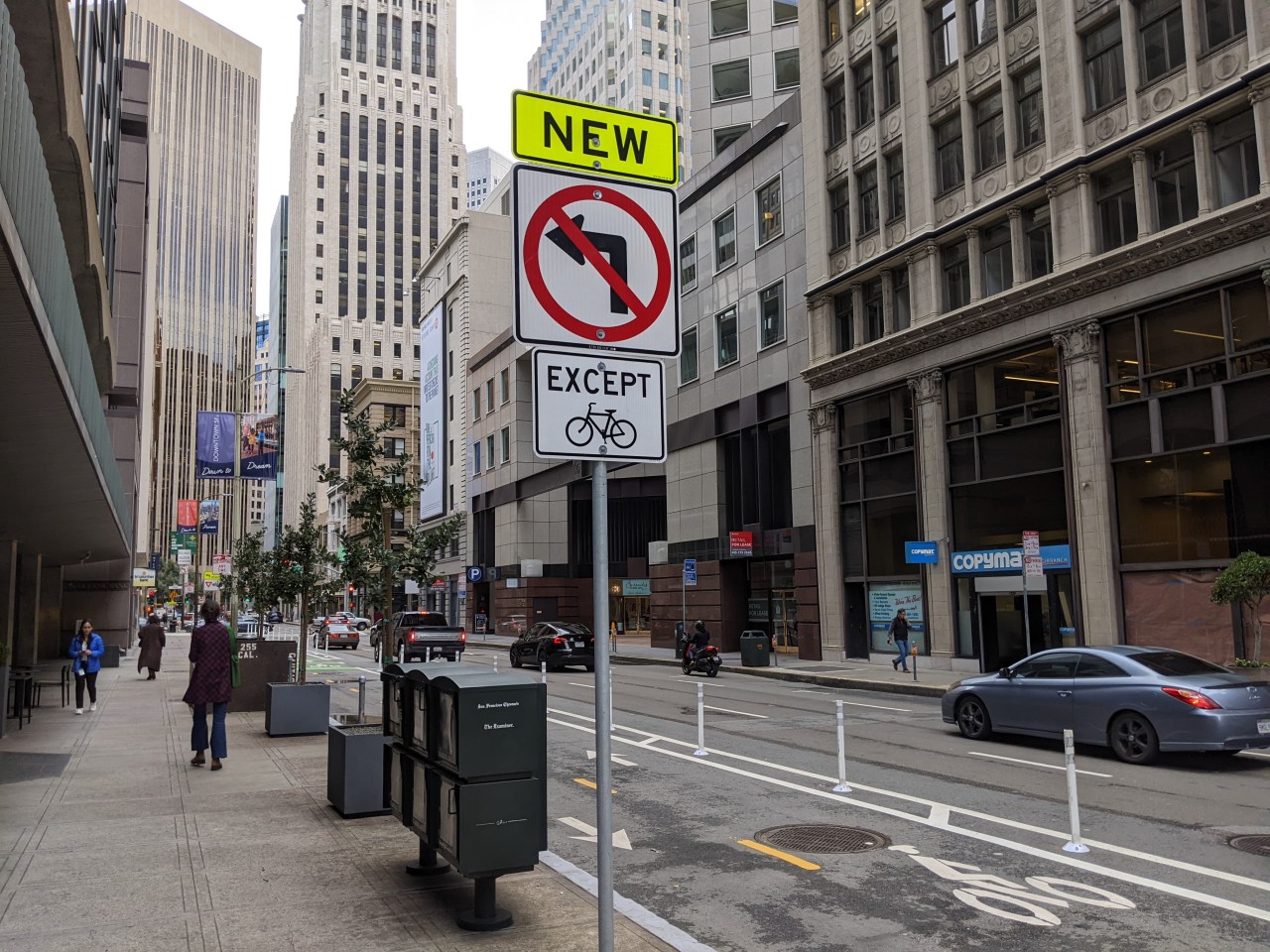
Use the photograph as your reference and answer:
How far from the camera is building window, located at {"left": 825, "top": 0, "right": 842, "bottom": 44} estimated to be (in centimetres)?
3478

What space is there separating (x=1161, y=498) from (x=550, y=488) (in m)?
40.6

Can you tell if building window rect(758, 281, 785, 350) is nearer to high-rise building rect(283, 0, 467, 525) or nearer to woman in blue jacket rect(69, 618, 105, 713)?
woman in blue jacket rect(69, 618, 105, 713)

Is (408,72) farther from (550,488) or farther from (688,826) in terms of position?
(688,826)

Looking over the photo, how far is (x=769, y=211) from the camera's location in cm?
3838

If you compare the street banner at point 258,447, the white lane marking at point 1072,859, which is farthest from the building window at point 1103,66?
the street banner at point 258,447

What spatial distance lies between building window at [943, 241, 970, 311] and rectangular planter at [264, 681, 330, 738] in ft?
68.4

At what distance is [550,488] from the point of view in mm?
59719

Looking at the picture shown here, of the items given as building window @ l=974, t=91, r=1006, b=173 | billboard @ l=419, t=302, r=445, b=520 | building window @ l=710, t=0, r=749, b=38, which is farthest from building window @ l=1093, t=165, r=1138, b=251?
billboard @ l=419, t=302, r=445, b=520

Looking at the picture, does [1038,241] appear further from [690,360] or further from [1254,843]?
[1254,843]

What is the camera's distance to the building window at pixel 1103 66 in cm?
2438

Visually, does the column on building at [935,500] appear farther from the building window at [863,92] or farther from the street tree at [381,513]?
the street tree at [381,513]

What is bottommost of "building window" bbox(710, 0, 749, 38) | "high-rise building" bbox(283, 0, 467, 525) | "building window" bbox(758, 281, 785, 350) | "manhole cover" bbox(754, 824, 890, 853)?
"manhole cover" bbox(754, 824, 890, 853)

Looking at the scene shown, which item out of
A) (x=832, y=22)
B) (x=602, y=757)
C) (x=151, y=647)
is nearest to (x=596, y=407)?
(x=602, y=757)

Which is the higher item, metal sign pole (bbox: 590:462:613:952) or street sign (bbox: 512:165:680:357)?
street sign (bbox: 512:165:680:357)
